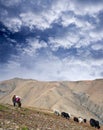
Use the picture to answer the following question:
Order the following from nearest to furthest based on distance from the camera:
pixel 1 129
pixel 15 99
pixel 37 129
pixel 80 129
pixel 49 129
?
pixel 1 129
pixel 37 129
pixel 49 129
pixel 80 129
pixel 15 99

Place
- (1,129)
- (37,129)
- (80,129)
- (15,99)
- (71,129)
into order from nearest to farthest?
(1,129)
(37,129)
(71,129)
(80,129)
(15,99)

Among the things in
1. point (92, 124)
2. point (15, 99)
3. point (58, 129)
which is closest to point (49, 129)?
point (58, 129)

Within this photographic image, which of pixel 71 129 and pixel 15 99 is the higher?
pixel 15 99

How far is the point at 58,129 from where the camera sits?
3019cm

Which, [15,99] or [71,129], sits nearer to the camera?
[71,129]

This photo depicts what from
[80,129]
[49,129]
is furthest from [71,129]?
[49,129]

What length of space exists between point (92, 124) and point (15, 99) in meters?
13.8

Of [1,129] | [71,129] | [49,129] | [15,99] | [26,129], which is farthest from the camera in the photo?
[15,99]

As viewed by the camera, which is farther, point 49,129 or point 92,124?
point 92,124

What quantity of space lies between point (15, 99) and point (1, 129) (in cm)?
2718

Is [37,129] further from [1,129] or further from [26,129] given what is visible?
[1,129]

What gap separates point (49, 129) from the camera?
28719 mm

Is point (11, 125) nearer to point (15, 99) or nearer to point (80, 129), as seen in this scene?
point (80, 129)

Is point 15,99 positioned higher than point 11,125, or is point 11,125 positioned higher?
point 15,99
